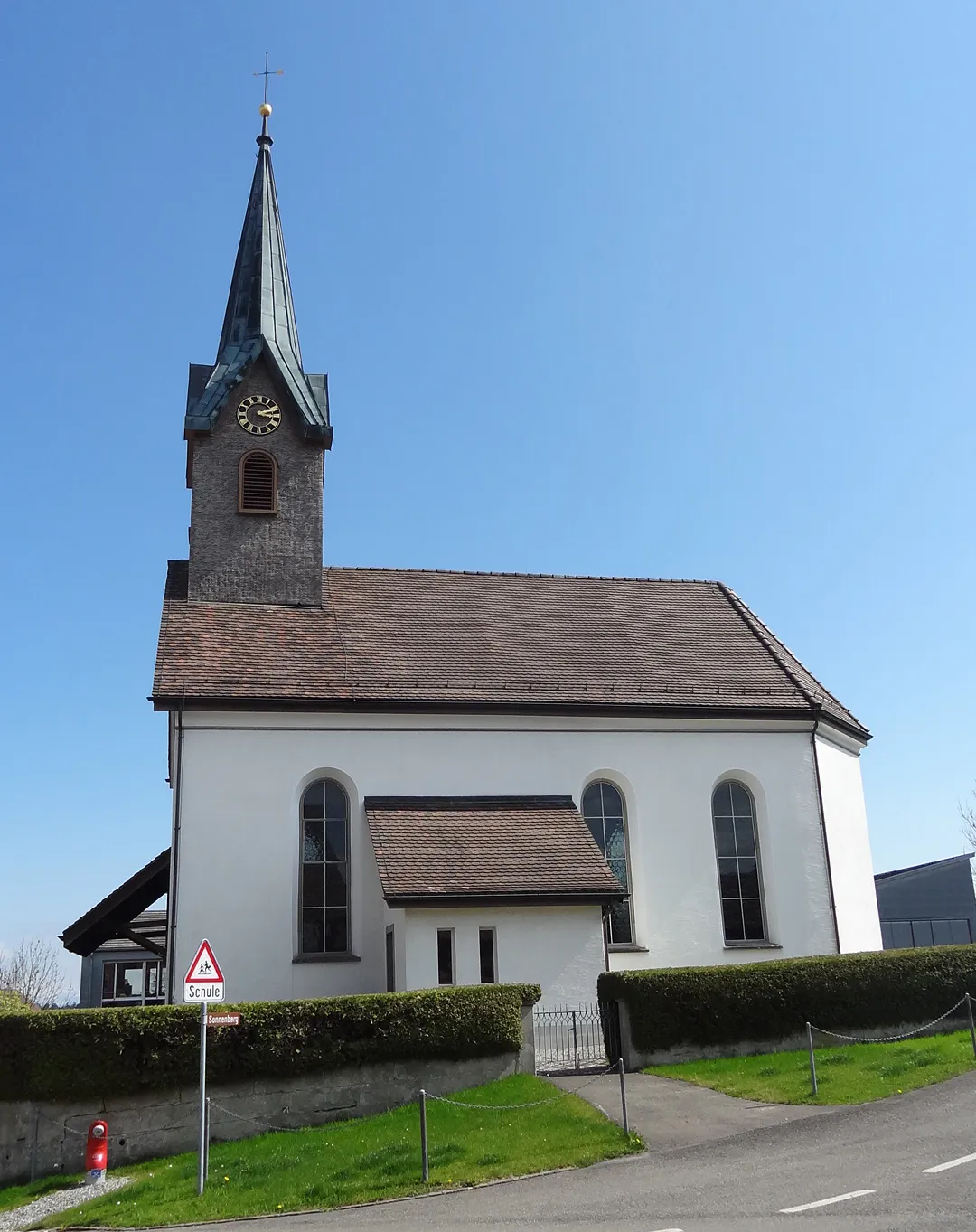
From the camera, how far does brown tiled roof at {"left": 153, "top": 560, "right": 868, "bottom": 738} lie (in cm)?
2355

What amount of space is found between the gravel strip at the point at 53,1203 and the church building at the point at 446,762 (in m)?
6.42

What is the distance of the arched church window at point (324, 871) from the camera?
22.1 m

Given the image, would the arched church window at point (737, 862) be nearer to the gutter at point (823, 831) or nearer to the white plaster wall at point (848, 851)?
the gutter at point (823, 831)

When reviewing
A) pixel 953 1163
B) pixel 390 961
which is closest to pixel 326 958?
pixel 390 961

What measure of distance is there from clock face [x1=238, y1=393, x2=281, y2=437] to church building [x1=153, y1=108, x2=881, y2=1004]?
0.18 feet

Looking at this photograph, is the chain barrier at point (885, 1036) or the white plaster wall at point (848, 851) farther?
the white plaster wall at point (848, 851)

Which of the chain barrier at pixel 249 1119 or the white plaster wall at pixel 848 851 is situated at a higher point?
the white plaster wall at pixel 848 851

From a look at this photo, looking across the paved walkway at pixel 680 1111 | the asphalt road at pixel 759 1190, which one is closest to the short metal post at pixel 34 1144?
the asphalt road at pixel 759 1190

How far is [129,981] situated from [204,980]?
3470 centimetres

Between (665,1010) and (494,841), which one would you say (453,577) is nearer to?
(494,841)

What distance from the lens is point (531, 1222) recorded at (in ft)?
34.8

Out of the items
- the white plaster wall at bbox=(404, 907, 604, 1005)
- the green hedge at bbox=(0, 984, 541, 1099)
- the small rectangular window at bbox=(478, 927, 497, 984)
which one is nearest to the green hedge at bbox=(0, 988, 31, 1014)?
the green hedge at bbox=(0, 984, 541, 1099)

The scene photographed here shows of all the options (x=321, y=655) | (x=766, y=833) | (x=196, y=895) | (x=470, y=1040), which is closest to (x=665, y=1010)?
(x=470, y=1040)

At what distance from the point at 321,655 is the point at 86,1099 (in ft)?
36.0
